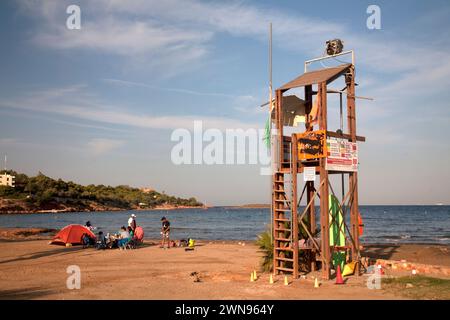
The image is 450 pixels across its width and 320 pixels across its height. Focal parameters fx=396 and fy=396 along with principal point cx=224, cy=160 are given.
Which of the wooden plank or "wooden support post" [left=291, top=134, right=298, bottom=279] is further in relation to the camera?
the wooden plank

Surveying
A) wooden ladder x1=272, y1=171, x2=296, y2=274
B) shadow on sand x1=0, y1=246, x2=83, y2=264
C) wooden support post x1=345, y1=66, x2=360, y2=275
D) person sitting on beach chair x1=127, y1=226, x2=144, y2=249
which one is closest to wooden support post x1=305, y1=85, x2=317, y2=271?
wooden ladder x1=272, y1=171, x2=296, y2=274

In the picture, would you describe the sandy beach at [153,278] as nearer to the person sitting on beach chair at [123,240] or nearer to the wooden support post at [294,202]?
the wooden support post at [294,202]

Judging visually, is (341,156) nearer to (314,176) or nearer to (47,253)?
(314,176)

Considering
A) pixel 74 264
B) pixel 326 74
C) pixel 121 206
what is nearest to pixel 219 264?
pixel 74 264

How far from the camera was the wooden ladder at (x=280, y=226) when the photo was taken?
520 inches

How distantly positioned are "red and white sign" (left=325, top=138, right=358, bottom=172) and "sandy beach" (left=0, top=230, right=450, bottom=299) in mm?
3595

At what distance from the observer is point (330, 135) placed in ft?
42.0

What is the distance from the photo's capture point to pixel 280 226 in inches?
531

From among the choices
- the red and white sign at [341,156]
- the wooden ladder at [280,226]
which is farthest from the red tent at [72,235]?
the red and white sign at [341,156]

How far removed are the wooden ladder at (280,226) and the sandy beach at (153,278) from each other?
74cm

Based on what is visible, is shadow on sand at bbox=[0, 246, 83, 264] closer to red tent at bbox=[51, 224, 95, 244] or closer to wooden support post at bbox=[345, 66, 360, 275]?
red tent at bbox=[51, 224, 95, 244]

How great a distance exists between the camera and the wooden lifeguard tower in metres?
12.5
